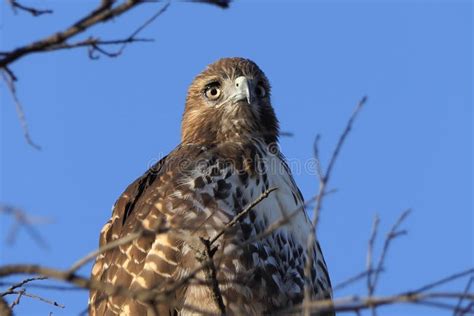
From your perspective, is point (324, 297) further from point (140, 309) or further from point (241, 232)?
point (140, 309)

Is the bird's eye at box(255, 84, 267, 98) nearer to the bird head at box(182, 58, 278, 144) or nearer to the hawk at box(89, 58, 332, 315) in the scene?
the bird head at box(182, 58, 278, 144)

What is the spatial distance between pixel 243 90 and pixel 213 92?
1.38 feet

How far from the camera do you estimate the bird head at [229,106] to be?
20.2 ft

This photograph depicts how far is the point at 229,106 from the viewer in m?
6.29

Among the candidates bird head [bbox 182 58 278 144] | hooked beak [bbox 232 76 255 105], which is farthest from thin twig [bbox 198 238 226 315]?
hooked beak [bbox 232 76 255 105]

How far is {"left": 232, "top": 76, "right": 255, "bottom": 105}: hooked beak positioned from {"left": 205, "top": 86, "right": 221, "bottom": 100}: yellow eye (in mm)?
216

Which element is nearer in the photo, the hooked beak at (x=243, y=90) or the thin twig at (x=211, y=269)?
the thin twig at (x=211, y=269)

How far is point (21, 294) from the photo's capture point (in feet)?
14.3

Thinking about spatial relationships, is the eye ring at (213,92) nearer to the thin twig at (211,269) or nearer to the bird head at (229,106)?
the bird head at (229,106)

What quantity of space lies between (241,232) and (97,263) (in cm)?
99

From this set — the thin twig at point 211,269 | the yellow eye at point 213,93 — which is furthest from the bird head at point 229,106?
the thin twig at point 211,269

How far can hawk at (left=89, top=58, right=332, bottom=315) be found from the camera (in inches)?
190

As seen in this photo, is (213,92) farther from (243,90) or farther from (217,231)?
(217,231)

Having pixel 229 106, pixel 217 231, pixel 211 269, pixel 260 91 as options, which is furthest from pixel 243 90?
pixel 211 269
